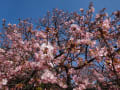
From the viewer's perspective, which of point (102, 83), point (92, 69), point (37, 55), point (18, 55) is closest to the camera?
point (37, 55)

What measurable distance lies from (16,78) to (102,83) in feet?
10.8

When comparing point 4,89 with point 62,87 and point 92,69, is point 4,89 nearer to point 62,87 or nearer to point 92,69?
point 62,87

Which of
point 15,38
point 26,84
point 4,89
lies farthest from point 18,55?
point 4,89

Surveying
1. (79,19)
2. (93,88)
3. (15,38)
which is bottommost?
(93,88)

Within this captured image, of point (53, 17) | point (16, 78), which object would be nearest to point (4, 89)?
point (16, 78)

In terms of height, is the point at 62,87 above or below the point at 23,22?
below

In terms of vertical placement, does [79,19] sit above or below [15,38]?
above

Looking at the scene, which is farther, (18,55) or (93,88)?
(18,55)

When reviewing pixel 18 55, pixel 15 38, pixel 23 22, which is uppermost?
pixel 23 22

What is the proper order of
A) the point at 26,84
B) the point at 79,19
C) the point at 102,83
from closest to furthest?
the point at 26,84 < the point at 102,83 < the point at 79,19

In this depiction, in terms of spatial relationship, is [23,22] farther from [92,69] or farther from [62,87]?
[62,87]

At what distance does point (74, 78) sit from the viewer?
4.59m

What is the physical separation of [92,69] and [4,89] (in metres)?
4.20

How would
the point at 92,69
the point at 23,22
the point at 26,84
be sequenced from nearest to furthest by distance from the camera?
1. the point at 26,84
2. the point at 92,69
3. the point at 23,22
